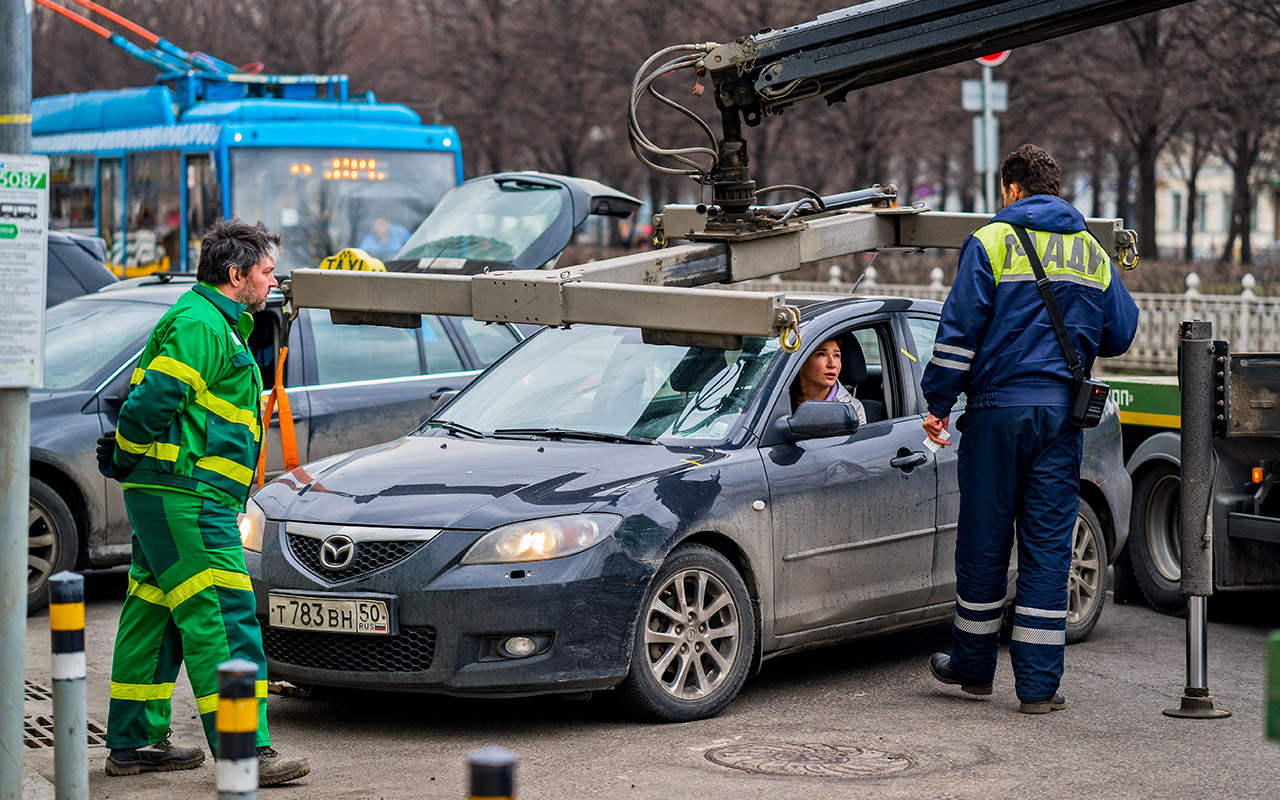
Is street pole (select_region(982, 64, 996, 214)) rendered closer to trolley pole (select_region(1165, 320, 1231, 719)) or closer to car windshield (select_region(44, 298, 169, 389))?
car windshield (select_region(44, 298, 169, 389))

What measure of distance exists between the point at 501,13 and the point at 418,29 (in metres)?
6.60

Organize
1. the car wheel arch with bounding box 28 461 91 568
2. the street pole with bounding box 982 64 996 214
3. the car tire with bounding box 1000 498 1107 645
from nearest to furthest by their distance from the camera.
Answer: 1. the car tire with bounding box 1000 498 1107 645
2. the car wheel arch with bounding box 28 461 91 568
3. the street pole with bounding box 982 64 996 214

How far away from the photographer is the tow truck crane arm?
19.9 ft

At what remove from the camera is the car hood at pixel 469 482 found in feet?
19.6

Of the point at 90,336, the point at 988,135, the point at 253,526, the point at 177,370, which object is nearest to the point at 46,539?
the point at 90,336

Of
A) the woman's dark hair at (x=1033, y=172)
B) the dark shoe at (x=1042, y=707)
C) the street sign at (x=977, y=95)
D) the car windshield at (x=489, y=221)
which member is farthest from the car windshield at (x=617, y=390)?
the street sign at (x=977, y=95)

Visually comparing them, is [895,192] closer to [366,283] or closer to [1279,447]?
[1279,447]

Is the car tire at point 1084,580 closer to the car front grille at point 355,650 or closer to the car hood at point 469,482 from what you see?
the car hood at point 469,482

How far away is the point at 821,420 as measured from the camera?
6.48 meters

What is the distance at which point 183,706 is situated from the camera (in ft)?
22.1

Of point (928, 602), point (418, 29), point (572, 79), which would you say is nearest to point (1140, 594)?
point (928, 602)

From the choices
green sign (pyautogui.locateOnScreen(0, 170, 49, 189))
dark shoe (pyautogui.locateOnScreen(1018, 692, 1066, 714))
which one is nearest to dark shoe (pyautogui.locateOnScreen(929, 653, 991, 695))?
dark shoe (pyautogui.locateOnScreen(1018, 692, 1066, 714))

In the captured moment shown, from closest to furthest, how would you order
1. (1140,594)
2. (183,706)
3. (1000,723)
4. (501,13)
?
(1000,723)
(183,706)
(1140,594)
(501,13)

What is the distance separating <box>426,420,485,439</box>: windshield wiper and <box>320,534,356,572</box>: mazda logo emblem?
1104 mm
